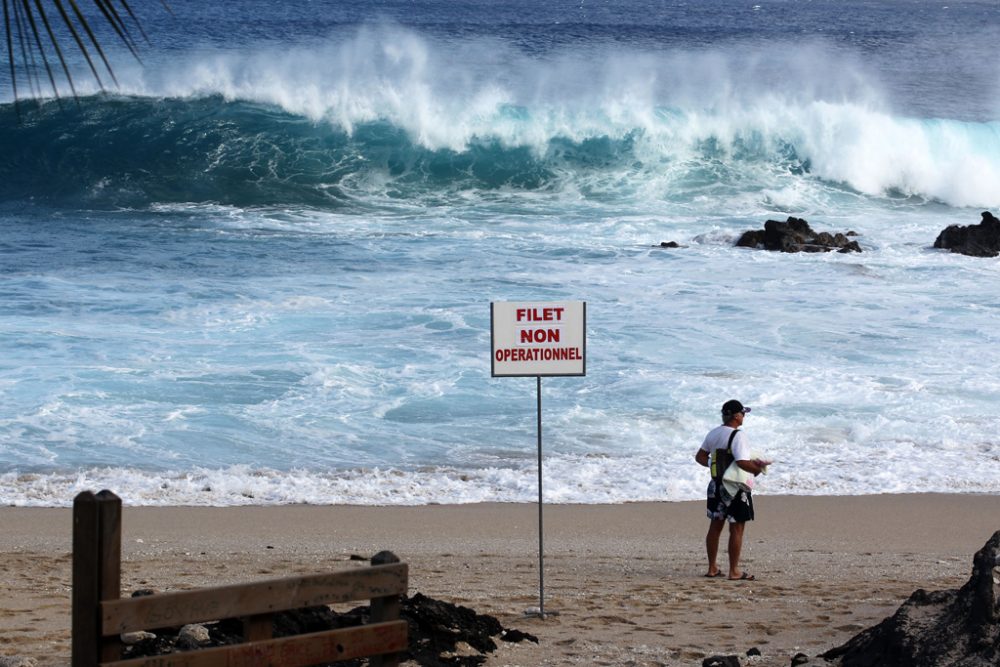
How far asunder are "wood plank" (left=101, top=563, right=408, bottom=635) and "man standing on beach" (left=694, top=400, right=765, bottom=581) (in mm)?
4278

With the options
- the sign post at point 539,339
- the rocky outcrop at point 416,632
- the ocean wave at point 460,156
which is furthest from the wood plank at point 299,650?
the ocean wave at point 460,156

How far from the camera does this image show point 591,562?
9.45 m

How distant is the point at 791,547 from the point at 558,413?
414 centimetres

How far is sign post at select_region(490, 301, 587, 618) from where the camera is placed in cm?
829

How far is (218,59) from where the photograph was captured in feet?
146

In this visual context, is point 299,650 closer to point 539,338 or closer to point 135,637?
point 135,637

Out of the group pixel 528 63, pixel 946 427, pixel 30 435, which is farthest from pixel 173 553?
pixel 528 63

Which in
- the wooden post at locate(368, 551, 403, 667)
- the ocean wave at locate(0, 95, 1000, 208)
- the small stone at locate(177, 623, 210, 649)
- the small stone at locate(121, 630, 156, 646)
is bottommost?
the small stone at locate(121, 630, 156, 646)

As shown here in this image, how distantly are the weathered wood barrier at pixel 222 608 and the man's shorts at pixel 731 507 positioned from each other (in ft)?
14.1

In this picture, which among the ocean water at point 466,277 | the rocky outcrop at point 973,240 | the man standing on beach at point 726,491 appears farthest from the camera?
the rocky outcrop at point 973,240

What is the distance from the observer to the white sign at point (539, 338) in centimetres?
830

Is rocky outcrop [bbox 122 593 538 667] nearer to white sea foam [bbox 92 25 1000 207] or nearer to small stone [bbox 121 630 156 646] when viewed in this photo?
small stone [bbox 121 630 156 646]

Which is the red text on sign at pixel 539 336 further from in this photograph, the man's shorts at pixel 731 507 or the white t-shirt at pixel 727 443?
the man's shorts at pixel 731 507

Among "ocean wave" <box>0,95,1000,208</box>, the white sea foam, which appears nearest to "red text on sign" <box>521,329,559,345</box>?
"ocean wave" <box>0,95,1000,208</box>
